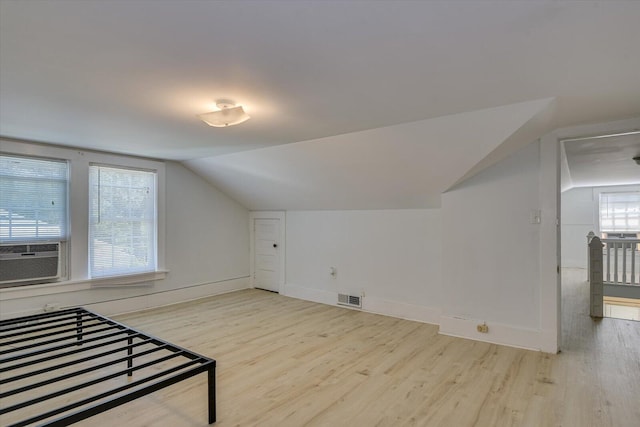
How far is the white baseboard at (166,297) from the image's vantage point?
14.7 feet

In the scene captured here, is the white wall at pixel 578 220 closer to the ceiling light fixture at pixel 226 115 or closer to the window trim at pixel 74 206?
the ceiling light fixture at pixel 226 115

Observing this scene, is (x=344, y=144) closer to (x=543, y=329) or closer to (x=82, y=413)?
(x=543, y=329)

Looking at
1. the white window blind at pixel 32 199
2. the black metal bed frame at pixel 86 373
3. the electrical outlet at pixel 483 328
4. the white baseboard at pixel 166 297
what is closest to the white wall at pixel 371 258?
the electrical outlet at pixel 483 328

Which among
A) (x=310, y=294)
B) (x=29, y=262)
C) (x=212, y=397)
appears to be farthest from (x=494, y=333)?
(x=29, y=262)

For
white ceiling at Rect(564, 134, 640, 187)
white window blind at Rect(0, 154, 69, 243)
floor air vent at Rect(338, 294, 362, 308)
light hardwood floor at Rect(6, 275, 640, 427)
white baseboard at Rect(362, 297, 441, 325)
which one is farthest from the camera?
floor air vent at Rect(338, 294, 362, 308)

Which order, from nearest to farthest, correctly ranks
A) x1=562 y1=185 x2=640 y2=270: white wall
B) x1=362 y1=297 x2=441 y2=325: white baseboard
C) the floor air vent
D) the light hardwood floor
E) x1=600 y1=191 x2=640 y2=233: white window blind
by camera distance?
the light hardwood floor
x1=362 y1=297 x2=441 y2=325: white baseboard
the floor air vent
x1=600 y1=191 x2=640 y2=233: white window blind
x1=562 y1=185 x2=640 y2=270: white wall

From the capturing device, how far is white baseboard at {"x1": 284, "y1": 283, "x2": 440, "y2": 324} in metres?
4.23

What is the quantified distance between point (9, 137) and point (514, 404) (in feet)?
17.4

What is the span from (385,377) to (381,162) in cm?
211

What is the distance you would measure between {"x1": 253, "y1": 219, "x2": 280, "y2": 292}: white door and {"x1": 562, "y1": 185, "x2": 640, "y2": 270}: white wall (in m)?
7.51

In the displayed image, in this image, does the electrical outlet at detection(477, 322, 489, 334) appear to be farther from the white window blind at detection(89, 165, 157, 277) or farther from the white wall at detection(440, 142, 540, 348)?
the white window blind at detection(89, 165, 157, 277)

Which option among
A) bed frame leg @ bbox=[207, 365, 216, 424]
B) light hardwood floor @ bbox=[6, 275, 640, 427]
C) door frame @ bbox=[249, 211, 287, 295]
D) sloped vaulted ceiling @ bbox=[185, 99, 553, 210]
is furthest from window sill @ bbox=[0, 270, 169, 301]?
bed frame leg @ bbox=[207, 365, 216, 424]

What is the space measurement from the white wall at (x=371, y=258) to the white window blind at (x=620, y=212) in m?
6.95

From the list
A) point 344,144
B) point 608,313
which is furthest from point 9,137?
point 608,313
